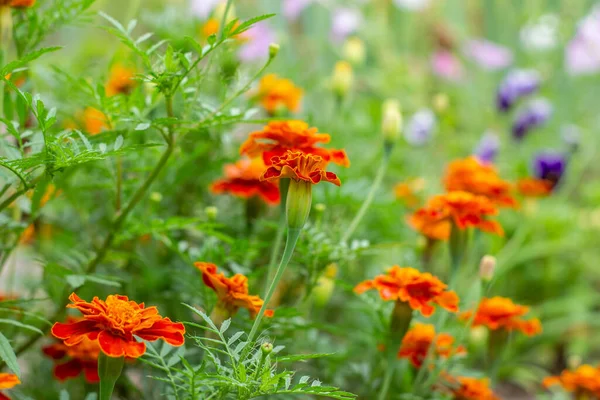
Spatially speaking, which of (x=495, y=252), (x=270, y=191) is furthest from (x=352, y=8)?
(x=270, y=191)

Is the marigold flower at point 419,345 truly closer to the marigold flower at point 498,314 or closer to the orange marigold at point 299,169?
the marigold flower at point 498,314

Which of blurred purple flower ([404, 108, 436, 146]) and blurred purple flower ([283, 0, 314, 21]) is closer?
blurred purple flower ([404, 108, 436, 146])

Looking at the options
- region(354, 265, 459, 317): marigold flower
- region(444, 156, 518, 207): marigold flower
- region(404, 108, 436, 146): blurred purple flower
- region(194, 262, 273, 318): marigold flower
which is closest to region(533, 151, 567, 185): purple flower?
region(404, 108, 436, 146): blurred purple flower

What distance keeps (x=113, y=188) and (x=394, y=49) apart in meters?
1.80

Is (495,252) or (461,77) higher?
(461,77)

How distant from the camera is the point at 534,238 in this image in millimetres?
1573

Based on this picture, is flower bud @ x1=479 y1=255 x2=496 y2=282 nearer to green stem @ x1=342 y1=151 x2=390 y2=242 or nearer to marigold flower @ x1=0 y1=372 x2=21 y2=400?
green stem @ x1=342 y1=151 x2=390 y2=242

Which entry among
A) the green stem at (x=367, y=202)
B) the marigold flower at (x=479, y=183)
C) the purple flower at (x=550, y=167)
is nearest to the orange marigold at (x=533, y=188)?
the purple flower at (x=550, y=167)

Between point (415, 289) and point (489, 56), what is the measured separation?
178 centimetres

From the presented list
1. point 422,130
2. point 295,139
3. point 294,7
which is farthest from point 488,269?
point 294,7

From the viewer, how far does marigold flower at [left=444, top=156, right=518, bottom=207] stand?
0.72 meters

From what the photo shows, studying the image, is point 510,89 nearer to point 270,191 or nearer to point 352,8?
point 352,8

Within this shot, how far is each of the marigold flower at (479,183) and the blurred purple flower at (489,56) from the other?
1.53 m

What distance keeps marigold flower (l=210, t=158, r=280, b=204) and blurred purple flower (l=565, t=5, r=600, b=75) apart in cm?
164
